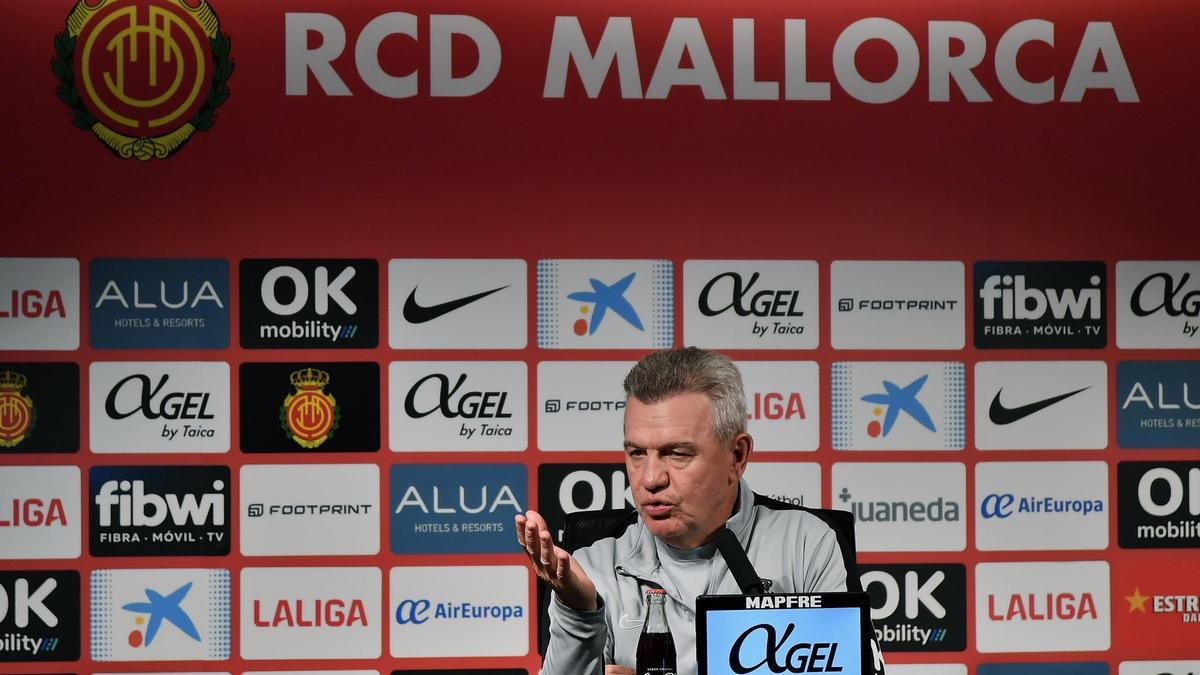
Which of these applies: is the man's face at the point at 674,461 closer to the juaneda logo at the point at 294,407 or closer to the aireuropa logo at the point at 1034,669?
the juaneda logo at the point at 294,407

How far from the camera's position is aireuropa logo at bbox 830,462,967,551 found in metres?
2.71

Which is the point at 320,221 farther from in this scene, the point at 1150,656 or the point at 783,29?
the point at 1150,656

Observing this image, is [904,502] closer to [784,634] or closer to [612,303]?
[612,303]

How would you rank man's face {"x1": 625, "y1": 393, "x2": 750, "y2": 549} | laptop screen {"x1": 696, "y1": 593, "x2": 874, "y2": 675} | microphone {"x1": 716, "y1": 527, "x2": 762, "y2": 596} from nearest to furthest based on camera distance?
1. laptop screen {"x1": 696, "y1": 593, "x2": 874, "y2": 675}
2. microphone {"x1": 716, "y1": 527, "x2": 762, "y2": 596}
3. man's face {"x1": 625, "y1": 393, "x2": 750, "y2": 549}

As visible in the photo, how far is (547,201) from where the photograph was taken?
2.70 metres

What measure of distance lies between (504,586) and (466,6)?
4.63ft

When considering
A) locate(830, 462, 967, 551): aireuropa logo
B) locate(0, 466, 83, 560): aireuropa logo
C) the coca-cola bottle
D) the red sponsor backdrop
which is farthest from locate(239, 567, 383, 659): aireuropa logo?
the coca-cola bottle

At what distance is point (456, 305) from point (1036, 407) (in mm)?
1454

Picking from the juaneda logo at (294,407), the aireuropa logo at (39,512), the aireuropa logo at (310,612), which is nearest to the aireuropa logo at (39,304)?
the aireuropa logo at (39,512)

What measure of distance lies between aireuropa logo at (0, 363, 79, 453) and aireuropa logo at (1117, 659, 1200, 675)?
2.63 m

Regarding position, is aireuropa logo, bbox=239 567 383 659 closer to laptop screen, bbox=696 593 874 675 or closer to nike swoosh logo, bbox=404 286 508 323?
nike swoosh logo, bbox=404 286 508 323

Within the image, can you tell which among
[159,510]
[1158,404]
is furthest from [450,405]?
[1158,404]

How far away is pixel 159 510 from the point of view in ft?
8.58

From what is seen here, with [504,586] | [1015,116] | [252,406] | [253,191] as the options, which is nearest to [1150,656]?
[1015,116]
